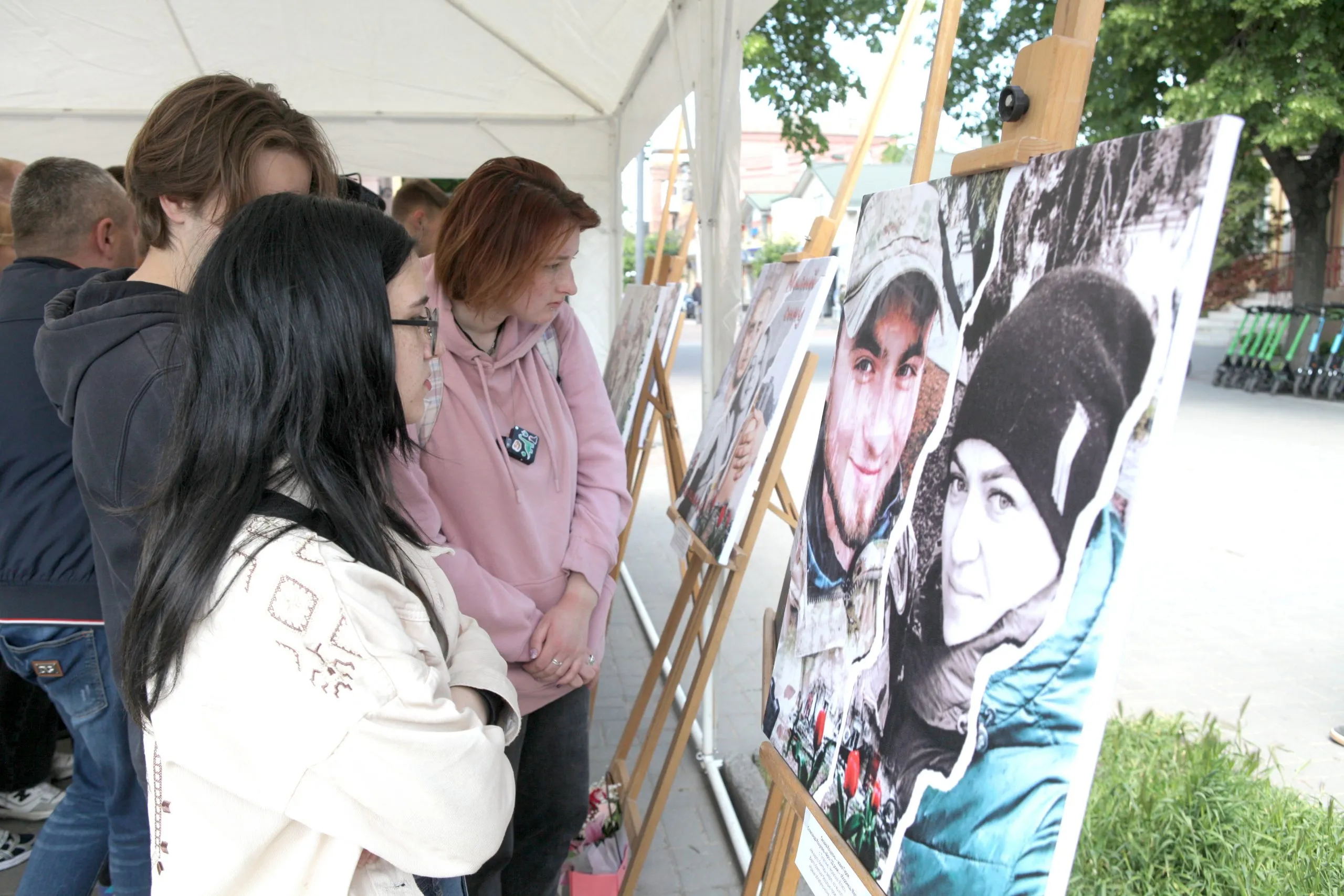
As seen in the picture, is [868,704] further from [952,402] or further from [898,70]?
[898,70]

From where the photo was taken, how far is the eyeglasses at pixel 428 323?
1100 mm

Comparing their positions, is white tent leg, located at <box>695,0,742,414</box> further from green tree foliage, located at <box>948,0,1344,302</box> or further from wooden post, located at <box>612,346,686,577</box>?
green tree foliage, located at <box>948,0,1344,302</box>

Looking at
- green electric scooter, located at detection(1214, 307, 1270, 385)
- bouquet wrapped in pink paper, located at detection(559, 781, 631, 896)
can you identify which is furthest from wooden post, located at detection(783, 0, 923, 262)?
green electric scooter, located at detection(1214, 307, 1270, 385)

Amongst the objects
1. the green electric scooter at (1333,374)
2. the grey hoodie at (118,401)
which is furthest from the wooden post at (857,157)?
the green electric scooter at (1333,374)

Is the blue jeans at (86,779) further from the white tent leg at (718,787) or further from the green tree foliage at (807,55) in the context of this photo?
the green tree foliage at (807,55)

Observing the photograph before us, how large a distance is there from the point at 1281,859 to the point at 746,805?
135cm

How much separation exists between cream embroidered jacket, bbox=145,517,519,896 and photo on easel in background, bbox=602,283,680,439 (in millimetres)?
1959

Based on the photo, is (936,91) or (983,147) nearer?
(983,147)

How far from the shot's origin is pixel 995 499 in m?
0.99

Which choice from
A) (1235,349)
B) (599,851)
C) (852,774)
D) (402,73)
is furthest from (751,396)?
(1235,349)

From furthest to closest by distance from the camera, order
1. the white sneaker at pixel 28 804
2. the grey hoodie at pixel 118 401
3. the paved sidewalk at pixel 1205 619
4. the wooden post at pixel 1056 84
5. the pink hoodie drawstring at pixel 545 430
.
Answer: the paved sidewalk at pixel 1205 619 < the white sneaker at pixel 28 804 < the pink hoodie drawstring at pixel 545 430 < the grey hoodie at pixel 118 401 < the wooden post at pixel 1056 84

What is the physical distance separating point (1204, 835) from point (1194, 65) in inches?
457

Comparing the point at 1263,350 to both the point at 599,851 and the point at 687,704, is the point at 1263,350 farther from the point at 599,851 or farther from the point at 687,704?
the point at 687,704

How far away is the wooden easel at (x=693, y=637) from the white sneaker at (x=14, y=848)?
1628mm
